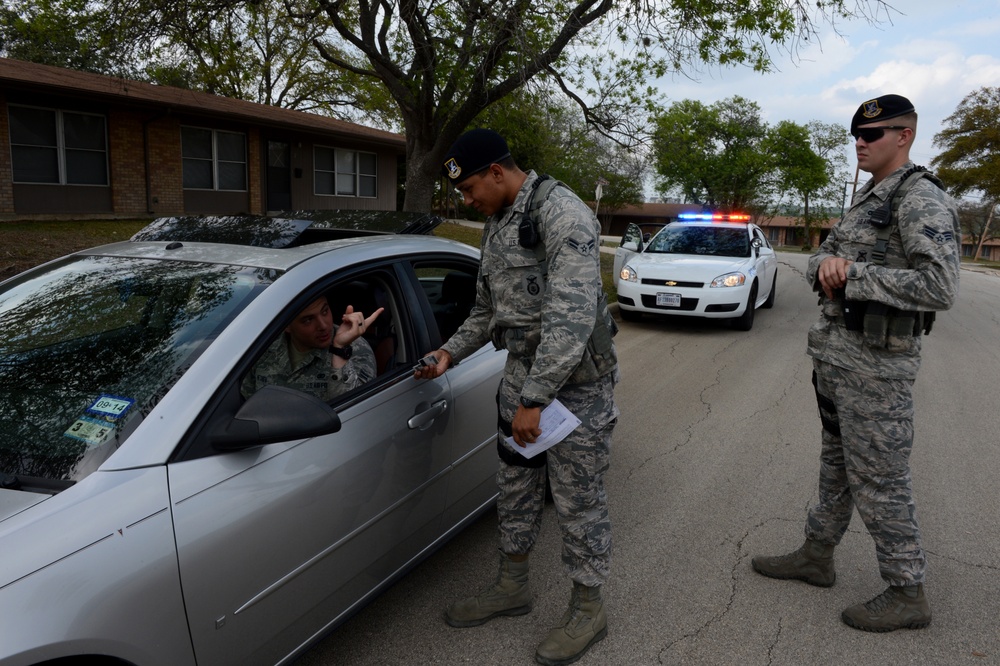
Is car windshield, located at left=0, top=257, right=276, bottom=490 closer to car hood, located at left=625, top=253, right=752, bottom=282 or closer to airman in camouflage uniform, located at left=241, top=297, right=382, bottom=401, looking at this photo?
airman in camouflage uniform, located at left=241, top=297, right=382, bottom=401

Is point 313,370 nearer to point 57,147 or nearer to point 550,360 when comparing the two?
point 550,360

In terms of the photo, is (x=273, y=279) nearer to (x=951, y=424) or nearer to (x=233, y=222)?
(x=233, y=222)

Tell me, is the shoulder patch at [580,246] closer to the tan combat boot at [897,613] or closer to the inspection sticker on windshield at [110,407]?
the inspection sticker on windshield at [110,407]

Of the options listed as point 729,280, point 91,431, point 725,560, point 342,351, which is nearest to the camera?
point 91,431

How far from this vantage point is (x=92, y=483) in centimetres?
178

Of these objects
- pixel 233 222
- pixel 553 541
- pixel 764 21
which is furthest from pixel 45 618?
pixel 764 21

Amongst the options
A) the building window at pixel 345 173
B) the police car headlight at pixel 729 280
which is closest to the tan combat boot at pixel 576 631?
the police car headlight at pixel 729 280

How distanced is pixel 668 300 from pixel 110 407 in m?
8.31

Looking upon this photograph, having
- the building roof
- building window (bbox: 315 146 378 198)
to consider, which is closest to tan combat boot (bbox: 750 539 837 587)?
the building roof

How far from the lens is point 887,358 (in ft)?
9.05

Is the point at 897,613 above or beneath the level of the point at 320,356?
beneath

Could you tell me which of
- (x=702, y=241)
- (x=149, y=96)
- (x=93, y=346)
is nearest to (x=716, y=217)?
(x=702, y=241)

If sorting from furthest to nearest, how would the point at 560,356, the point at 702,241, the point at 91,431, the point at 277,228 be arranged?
1. the point at 702,241
2. the point at 277,228
3. the point at 560,356
4. the point at 91,431

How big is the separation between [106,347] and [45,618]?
1.08 metres
